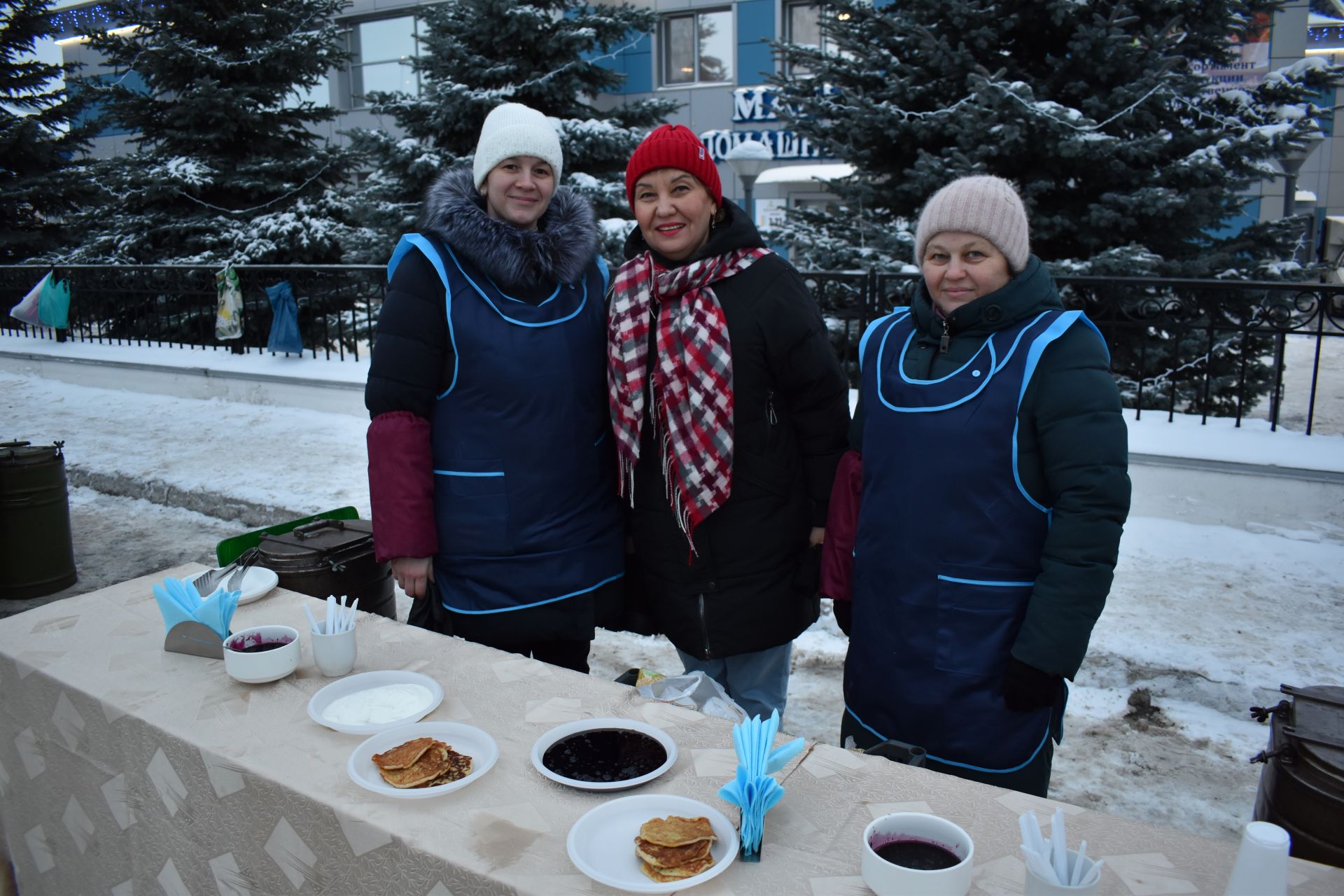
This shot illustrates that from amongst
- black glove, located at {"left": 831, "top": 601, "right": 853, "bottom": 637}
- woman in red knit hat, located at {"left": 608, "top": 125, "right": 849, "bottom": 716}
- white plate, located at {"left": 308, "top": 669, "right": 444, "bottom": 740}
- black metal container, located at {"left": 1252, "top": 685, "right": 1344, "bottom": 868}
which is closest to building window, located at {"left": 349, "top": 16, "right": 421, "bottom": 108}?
woman in red knit hat, located at {"left": 608, "top": 125, "right": 849, "bottom": 716}

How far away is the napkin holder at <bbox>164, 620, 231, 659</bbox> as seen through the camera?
7.13 feet

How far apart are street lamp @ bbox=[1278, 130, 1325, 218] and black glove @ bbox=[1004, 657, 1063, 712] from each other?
707 centimetres

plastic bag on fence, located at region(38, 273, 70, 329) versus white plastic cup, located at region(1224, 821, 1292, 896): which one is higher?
plastic bag on fence, located at region(38, 273, 70, 329)

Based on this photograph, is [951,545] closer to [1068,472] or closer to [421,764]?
[1068,472]

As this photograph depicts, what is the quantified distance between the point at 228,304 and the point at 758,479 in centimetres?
941

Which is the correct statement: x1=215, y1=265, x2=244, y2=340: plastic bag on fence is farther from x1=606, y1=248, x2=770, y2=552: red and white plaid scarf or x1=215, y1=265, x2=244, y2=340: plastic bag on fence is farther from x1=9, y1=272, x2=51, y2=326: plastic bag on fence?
x1=606, y1=248, x2=770, y2=552: red and white plaid scarf

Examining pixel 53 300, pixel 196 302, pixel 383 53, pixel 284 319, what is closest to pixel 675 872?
pixel 284 319

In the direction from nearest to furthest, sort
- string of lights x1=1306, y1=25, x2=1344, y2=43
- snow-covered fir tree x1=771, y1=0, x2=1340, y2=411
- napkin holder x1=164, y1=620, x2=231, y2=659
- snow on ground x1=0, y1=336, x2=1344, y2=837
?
1. napkin holder x1=164, y1=620, x2=231, y2=659
2. snow on ground x1=0, y1=336, x2=1344, y2=837
3. snow-covered fir tree x1=771, y1=0, x2=1340, y2=411
4. string of lights x1=1306, y1=25, x2=1344, y2=43

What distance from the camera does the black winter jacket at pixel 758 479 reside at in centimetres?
248

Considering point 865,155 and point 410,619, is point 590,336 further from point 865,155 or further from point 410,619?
point 865,155

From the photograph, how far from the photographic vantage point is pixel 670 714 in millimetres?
1895

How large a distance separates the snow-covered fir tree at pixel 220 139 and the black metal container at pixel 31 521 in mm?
8291

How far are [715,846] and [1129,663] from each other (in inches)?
123

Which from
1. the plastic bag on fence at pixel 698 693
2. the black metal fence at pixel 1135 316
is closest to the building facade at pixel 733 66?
the black metal fence at pixel 1135 316
